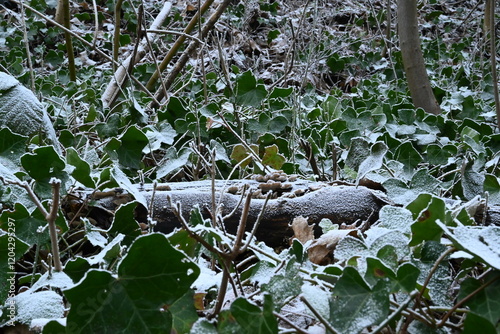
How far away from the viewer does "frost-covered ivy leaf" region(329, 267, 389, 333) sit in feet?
1.65

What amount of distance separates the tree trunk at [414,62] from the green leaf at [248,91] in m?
1.11

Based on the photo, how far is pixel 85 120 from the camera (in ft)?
6.68

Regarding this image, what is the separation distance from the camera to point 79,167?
1.01 metres

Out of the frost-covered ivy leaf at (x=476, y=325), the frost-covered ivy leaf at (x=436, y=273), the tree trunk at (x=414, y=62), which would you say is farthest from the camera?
the tree trunk at (x=414, y=62)

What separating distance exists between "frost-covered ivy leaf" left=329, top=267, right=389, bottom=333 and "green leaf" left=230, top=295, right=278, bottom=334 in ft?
0.20

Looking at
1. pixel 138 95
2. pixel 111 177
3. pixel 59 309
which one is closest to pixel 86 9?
pixel 138 95

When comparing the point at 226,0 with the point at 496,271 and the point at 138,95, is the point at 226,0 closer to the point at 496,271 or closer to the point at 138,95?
the point at 138,95

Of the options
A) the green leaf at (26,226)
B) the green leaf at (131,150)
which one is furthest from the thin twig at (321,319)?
the green leaf at (131,150)

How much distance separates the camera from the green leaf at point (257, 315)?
1.68 feet

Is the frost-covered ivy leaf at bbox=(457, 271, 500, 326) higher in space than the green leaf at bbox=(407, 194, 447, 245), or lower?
lower

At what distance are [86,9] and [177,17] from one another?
45.4 inches

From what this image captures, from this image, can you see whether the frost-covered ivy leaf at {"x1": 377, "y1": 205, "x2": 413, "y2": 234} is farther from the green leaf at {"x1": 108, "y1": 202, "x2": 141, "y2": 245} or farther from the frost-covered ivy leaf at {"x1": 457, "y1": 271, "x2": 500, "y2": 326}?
the green leaf at {"x1": 108, "y1": 202, "x2": 141, "y2": 245}

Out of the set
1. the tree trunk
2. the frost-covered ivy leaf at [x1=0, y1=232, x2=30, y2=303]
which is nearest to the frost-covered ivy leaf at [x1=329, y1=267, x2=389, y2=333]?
the frost-covered ivy leaf at [x1=0, y1=232, x2=30, y2=303]

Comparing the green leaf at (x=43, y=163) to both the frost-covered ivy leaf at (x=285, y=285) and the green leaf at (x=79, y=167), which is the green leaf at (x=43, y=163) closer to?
the green leaf at (x=79, y=167)
